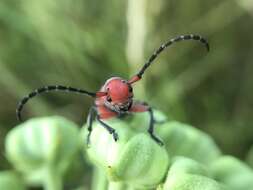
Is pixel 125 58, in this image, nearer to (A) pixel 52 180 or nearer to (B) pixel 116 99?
(A) pixel 52 180

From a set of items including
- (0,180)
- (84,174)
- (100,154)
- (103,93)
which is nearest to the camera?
(100,154)

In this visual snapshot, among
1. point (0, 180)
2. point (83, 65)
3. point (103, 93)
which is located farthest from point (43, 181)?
point (83, 65)

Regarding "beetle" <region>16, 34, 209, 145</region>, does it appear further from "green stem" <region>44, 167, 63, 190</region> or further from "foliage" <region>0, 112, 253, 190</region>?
"green stem" <region>44, 167, 63, 190</region>

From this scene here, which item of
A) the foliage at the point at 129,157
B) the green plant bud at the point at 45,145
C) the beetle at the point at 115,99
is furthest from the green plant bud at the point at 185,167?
the green plant bud at the point at 45,145

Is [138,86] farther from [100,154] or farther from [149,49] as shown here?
[100,154]

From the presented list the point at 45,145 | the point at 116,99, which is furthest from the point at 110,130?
the point at 45,145

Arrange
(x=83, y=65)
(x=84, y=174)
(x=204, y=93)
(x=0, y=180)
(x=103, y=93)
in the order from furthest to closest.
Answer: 1. (x=204, y=93)
2. (x=83, y=65)
3. (x=84, y=174)
4. (x=0, y=180)
5. (x=103, y=93)

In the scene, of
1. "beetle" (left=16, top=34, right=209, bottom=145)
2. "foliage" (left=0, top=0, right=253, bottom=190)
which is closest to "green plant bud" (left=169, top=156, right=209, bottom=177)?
"beetle" (left=16, top=34, right=209, bottom=145)
